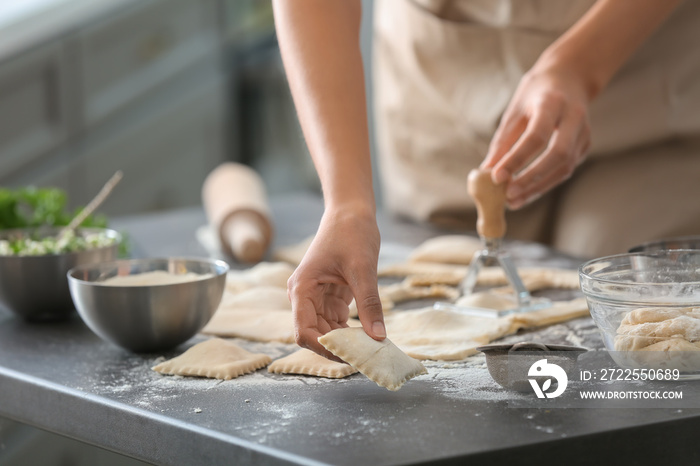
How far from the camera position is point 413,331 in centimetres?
119

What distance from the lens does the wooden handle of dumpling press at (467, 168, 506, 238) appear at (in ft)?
4.36

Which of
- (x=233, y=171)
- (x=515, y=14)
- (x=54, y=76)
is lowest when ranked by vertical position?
(x=233, y=171)

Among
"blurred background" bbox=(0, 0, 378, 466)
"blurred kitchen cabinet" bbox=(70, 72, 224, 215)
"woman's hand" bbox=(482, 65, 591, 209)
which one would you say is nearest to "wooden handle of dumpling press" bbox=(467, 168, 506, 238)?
"woman's hand" bbox=(482, 65, 591, 209)

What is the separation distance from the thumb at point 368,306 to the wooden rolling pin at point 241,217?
0.84m

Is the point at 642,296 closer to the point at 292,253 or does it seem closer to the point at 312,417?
the point at 312,417

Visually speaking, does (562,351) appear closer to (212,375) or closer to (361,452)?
(361,452)

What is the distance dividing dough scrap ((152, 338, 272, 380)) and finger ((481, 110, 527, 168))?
0.56 metres

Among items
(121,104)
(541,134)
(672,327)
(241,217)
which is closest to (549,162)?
(541,134)

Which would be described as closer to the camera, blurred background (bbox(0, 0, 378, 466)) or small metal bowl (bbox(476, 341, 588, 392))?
small metal bowl (bbox(476, 341, 588, 392))

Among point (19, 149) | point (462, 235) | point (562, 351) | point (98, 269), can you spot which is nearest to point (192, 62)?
point (19, 149)

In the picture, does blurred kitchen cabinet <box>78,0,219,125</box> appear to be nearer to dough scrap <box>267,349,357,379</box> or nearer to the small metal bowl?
dough scrap <box>267,349,357,379</box>

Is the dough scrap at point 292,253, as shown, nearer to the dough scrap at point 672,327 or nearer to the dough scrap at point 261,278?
the dough scrap at point 261,278

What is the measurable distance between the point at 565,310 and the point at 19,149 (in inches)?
123

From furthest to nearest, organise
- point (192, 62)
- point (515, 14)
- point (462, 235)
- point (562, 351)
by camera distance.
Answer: point (192, 62)
point (462, 235)
point (515, 14)
point (562, 351)
